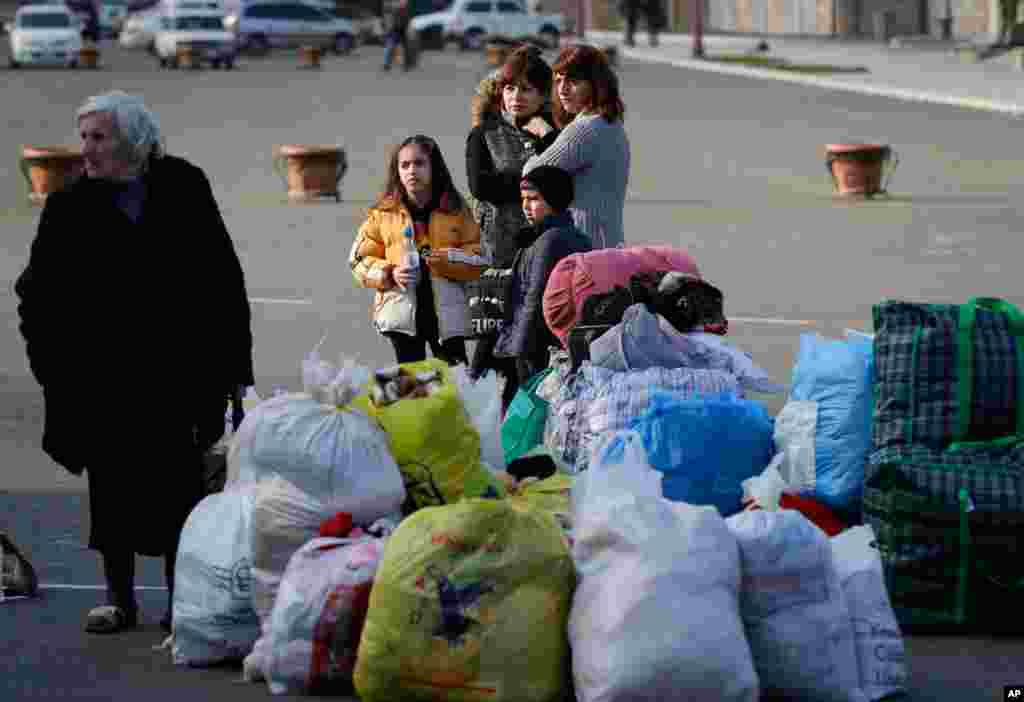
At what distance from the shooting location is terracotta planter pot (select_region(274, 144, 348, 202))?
2391 centimetres

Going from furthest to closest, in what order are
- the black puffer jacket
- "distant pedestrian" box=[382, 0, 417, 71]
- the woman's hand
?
"distant pedestrian" box=[382, 0, 417, 71] → the woman's hand → the black puffer jacket

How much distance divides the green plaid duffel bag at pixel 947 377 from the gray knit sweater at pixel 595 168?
99.4 inches

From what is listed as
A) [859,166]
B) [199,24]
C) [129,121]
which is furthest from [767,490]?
[199,24]

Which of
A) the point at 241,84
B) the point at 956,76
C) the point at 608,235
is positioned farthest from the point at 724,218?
the point at 241,84

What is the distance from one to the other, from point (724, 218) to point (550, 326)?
41.8 ft

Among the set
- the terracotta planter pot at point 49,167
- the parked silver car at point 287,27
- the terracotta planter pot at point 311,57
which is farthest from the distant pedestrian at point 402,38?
the terracotta planter pot at point 49,167

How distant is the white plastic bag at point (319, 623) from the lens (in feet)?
20.2

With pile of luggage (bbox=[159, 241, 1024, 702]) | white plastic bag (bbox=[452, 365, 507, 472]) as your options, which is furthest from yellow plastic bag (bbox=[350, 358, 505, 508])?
white plastic bag (bbox=[452, 365, 507, 472])

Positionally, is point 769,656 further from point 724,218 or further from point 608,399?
point 724,218

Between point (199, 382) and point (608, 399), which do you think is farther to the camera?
point (608, 399)

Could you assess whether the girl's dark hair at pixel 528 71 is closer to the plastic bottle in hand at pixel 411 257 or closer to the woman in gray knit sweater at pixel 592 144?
the woman in gray knit sweater at pixel 592 144

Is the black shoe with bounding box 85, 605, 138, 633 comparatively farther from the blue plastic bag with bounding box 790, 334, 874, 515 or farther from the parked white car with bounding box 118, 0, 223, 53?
the parked white car with bounding box 118, 0, 223, 53

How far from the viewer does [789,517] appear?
6148 mm

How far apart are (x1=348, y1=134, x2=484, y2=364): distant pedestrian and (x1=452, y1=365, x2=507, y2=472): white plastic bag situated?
2306 millimetres
